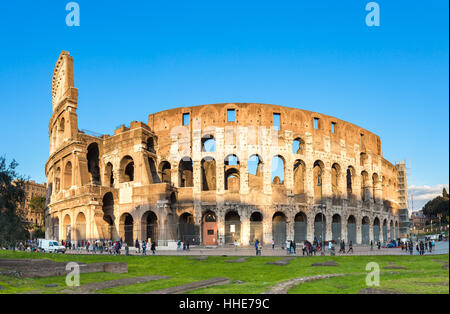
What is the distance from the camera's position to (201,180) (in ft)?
139

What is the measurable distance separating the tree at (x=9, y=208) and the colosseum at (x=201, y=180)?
61.8 feet

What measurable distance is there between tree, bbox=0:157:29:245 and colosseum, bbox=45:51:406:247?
18.8m

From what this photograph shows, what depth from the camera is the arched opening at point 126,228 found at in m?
42.5

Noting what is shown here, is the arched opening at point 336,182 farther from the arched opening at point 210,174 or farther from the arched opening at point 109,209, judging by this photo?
the arched opening at point 109,209

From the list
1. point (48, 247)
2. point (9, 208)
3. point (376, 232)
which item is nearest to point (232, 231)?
point (48, 247)

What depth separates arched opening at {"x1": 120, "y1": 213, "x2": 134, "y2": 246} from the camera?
42.5 metres

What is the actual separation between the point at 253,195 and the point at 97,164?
21.1m

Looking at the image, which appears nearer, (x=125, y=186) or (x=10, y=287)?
(x=10, y=287)

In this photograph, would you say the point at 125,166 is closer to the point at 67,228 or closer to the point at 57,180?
the point at 67,228

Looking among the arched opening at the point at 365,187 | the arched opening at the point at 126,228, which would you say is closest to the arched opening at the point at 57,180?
the arched opening at the point at 126,228

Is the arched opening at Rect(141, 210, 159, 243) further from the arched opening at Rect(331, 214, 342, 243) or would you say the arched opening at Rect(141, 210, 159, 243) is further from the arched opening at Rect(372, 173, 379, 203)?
the arched opening at Rect(372, 173, 379, 203)

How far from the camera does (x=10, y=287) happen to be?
11.0 metres
